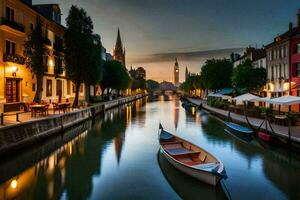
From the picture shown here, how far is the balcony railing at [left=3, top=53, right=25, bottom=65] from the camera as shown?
33.9 metres

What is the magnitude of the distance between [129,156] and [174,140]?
364cm

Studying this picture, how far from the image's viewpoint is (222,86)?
3029 inches

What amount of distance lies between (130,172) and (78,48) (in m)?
32.8

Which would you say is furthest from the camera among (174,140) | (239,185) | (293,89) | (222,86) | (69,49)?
(222,86)

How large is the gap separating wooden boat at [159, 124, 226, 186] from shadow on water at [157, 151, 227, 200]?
0.99ft

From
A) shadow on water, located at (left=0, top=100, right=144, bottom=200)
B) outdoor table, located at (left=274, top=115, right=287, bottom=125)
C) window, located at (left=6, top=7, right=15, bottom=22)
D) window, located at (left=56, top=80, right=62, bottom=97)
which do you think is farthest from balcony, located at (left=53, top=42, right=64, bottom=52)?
outdoor table, located at (left=274, top=115, right=287, bottom=125)

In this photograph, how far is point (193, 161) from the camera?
1848 cm

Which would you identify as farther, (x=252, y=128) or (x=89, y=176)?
(x=252, y=128)

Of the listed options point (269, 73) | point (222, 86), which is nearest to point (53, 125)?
point (269, 73)

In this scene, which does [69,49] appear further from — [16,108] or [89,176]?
[89,176]

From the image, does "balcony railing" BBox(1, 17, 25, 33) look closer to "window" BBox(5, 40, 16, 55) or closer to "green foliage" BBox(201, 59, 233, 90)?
"window" BBox(5, 40, 16, 55)

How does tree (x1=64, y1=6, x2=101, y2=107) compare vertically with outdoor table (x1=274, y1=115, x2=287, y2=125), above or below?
above

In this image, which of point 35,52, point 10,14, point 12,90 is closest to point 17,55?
point 35,52

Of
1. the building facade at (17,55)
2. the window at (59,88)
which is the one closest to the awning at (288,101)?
the building facade at (17,55)
